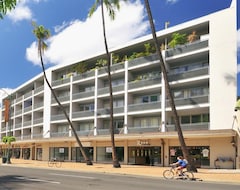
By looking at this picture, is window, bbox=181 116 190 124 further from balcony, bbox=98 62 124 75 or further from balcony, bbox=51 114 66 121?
balcony, bbox=51 114 66 121

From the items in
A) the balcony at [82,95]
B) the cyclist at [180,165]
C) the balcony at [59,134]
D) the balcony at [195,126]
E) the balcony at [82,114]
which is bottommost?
the cyclist at [180,165]

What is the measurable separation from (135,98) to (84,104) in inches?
402

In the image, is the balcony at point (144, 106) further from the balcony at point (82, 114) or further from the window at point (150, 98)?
the balcony at point (82, 114)

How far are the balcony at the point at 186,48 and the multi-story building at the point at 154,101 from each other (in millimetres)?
100

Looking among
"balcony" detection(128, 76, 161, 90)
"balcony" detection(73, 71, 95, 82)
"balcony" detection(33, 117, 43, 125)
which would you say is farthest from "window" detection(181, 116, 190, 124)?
"balcony" detection(33, 117, 43, 125)

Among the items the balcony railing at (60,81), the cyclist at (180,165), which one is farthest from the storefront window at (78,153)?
the cyclist at (180,165)

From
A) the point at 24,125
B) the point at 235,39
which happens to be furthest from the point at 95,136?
the point at 24,125

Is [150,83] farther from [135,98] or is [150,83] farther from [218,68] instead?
[218,68]

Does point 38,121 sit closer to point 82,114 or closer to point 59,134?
point 59,134

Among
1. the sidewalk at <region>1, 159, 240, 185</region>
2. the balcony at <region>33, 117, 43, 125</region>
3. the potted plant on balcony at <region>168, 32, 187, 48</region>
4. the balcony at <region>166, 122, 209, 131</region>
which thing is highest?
the potted plant on balcony at <region>168, 32, 187, 48</region>

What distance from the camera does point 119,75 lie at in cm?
4484

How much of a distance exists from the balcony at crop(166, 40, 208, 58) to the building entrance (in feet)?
34.4

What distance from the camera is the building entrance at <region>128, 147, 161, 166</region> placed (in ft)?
128

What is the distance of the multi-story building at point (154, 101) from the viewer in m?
33.4
